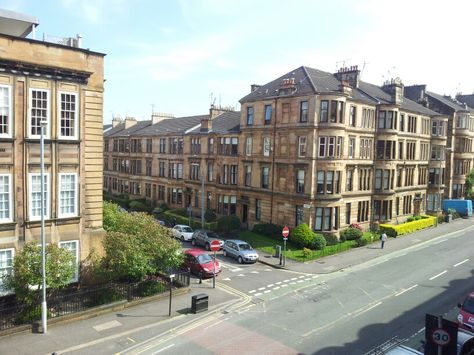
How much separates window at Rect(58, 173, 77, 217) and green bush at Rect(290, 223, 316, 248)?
20.4 meters

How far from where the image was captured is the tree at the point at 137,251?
22266 millimetres

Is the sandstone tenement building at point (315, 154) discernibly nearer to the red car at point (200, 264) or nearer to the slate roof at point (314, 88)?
the slate roof at point (314, 88)

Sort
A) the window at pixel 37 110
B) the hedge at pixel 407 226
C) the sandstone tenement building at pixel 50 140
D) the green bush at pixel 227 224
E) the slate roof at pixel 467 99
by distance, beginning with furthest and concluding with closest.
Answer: the slate roof at pixel 467 99, the hedge at pixel 407 226, the green bush at pixel 227 224, the window at pixel 37 110, the sandstone tenement building at pixel 50 140

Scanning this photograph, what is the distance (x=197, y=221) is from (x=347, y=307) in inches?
1002

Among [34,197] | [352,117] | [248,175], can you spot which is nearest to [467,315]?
[34,197]

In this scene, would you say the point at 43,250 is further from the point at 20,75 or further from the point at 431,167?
the point at 431,167

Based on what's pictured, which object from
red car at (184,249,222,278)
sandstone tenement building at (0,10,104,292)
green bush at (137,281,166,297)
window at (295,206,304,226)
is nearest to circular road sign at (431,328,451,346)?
green bush at (137,281,166,297)

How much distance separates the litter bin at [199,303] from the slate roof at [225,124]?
87.6 feet

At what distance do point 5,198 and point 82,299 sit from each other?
648 centimetres

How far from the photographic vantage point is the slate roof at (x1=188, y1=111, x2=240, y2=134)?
Result: 47.9 metres

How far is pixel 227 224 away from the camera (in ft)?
139

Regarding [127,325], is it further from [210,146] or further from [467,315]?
[210,146]

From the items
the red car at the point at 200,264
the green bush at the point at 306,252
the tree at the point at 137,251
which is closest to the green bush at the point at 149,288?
the tree at the point at 137,251

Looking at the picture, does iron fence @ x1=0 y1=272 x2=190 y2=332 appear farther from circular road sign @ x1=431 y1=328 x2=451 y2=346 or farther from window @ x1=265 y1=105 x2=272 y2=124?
window @ x1=265 y1=105 x2=272 y2=124
